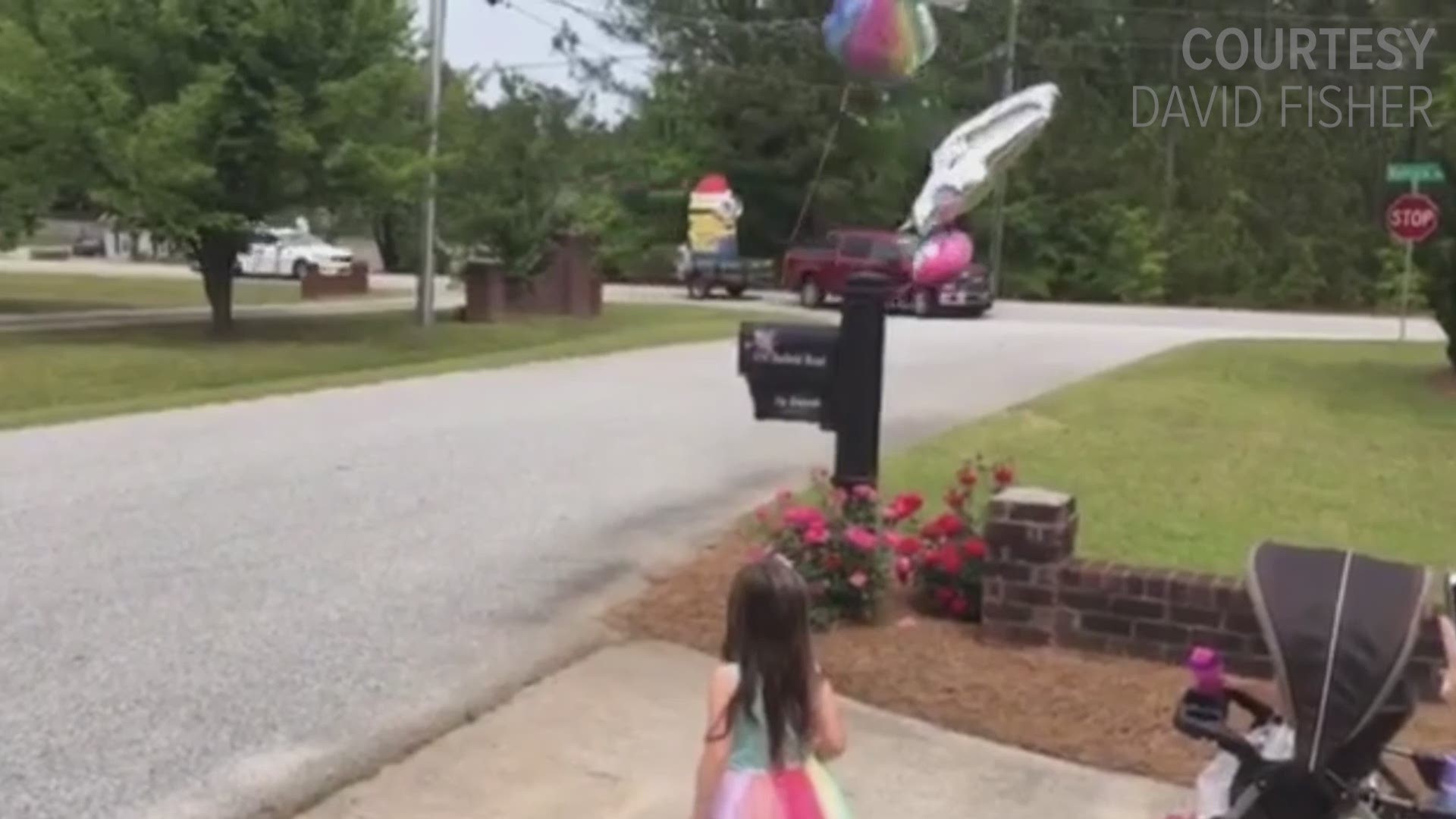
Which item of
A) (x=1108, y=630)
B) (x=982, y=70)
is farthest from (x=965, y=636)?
(x=982, y=70)

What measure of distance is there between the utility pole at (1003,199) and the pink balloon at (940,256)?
96.9 feet

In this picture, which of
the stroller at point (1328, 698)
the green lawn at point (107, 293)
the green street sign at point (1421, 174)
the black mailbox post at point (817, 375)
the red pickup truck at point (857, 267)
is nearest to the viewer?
the stroller at point (1328, 698)

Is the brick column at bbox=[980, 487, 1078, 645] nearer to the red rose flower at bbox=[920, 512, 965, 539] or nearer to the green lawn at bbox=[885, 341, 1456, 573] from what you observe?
the red rose flower at bbox=[920, 512, 965, 539]

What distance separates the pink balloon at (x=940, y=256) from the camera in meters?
11.3

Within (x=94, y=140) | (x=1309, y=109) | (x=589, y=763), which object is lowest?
(x=589, y=763)

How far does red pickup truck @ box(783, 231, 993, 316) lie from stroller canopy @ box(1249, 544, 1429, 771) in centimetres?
2749

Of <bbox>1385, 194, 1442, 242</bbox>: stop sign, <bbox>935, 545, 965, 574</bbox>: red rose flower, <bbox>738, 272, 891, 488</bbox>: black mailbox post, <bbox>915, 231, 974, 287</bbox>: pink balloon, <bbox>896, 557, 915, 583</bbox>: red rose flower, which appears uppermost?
<bbox>1385, 194, 1442, 242</bbox>: stop sign

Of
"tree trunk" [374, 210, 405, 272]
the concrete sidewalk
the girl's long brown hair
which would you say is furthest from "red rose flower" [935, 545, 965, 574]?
"tree trunk" [374, 210, 405, 272]

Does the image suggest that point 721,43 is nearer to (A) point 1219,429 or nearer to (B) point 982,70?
(B) point 982,70

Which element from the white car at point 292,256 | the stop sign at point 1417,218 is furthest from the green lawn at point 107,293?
the stop sign at point 1417,218

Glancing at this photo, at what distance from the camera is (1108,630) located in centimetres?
691

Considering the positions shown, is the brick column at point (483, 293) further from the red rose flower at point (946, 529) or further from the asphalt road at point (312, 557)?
the red rose flower at point (946, 529)

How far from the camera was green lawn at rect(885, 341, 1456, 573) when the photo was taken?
940 cm

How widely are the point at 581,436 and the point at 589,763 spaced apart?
25.3ft
